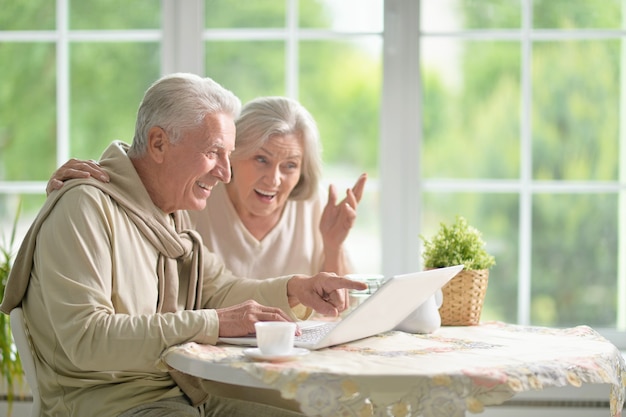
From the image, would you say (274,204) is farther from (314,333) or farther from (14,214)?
(14,214)

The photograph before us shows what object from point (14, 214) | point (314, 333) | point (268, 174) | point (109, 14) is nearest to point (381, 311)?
point (314, 333)

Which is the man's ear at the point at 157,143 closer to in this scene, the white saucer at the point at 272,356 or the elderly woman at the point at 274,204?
the elderly woman at the point at 274,204

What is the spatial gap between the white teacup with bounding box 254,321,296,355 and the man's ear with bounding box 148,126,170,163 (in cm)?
69

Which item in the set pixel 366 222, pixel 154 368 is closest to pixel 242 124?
pixel 154 368

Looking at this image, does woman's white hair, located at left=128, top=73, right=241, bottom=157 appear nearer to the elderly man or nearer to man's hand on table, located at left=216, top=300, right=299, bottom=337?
the elderly man

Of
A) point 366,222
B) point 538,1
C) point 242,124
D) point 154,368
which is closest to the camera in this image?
point 154,368

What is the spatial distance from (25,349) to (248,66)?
1.98 metres

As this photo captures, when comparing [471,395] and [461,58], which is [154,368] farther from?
[461,58]

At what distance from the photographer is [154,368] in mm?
2223

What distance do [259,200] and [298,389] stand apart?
50.4 inches

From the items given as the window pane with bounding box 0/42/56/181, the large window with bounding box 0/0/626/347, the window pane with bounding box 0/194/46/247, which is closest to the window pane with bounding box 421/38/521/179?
the large window with bounding box 0/0/626/347

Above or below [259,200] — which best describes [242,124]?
above

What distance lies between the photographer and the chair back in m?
2.17

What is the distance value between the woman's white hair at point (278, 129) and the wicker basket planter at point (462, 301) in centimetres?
68
